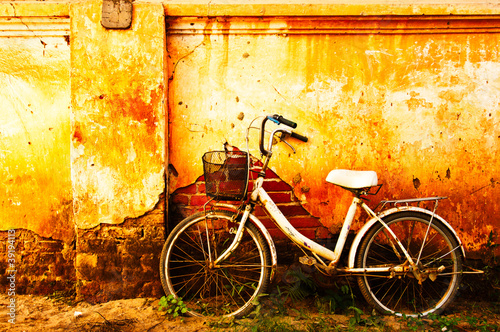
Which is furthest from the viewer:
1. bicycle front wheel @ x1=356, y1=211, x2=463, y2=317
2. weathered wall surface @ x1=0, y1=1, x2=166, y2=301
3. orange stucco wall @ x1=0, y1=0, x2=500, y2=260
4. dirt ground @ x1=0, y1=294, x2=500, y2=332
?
orange stucco wall @ x1=0, y1=0, x2=500, y2=260

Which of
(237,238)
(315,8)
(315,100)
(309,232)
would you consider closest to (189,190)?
(237,238)

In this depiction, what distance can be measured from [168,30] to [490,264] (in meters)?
3.42

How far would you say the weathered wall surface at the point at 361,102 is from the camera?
10.2 feet

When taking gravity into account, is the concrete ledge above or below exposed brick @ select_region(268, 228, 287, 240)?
above

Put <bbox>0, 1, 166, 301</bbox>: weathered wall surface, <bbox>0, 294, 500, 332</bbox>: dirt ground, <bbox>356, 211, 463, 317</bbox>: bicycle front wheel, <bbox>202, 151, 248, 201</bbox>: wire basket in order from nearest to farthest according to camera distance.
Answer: <bbox>202, 151, 248, 201</bbox>: wire basket < <bbox>0, 294, 500, 332</bbox>: dirt ground < <bbox>356, 211, 463, 317</bbox>: bicycle front wheel < <bbox>0, 1, 166, 301</bbox>: weathered wall surface

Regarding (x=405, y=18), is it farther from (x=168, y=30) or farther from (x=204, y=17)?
(x=168, y=30)

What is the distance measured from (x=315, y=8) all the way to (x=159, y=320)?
2.75m

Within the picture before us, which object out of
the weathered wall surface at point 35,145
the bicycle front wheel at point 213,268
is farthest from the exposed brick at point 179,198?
the weathered wall surface at point 35,145

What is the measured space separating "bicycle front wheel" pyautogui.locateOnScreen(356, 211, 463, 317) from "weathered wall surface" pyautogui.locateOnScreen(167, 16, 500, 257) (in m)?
0.33

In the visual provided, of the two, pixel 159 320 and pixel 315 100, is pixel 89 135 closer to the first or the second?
pixel 159 320

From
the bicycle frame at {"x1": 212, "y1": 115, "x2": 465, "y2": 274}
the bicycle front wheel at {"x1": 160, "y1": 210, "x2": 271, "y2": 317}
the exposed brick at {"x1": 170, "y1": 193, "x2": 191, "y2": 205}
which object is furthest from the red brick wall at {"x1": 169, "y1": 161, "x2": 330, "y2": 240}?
the bicycle frame at {"x1": 212, "y1": 115, "x2": 465, "y2": 274}

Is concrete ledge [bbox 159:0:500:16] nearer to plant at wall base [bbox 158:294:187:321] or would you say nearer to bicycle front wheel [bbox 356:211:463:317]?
bicycle front wheel [bbox 356:211:463:317]

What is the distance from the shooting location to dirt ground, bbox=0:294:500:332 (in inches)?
105

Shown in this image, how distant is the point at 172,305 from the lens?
2.84 m
